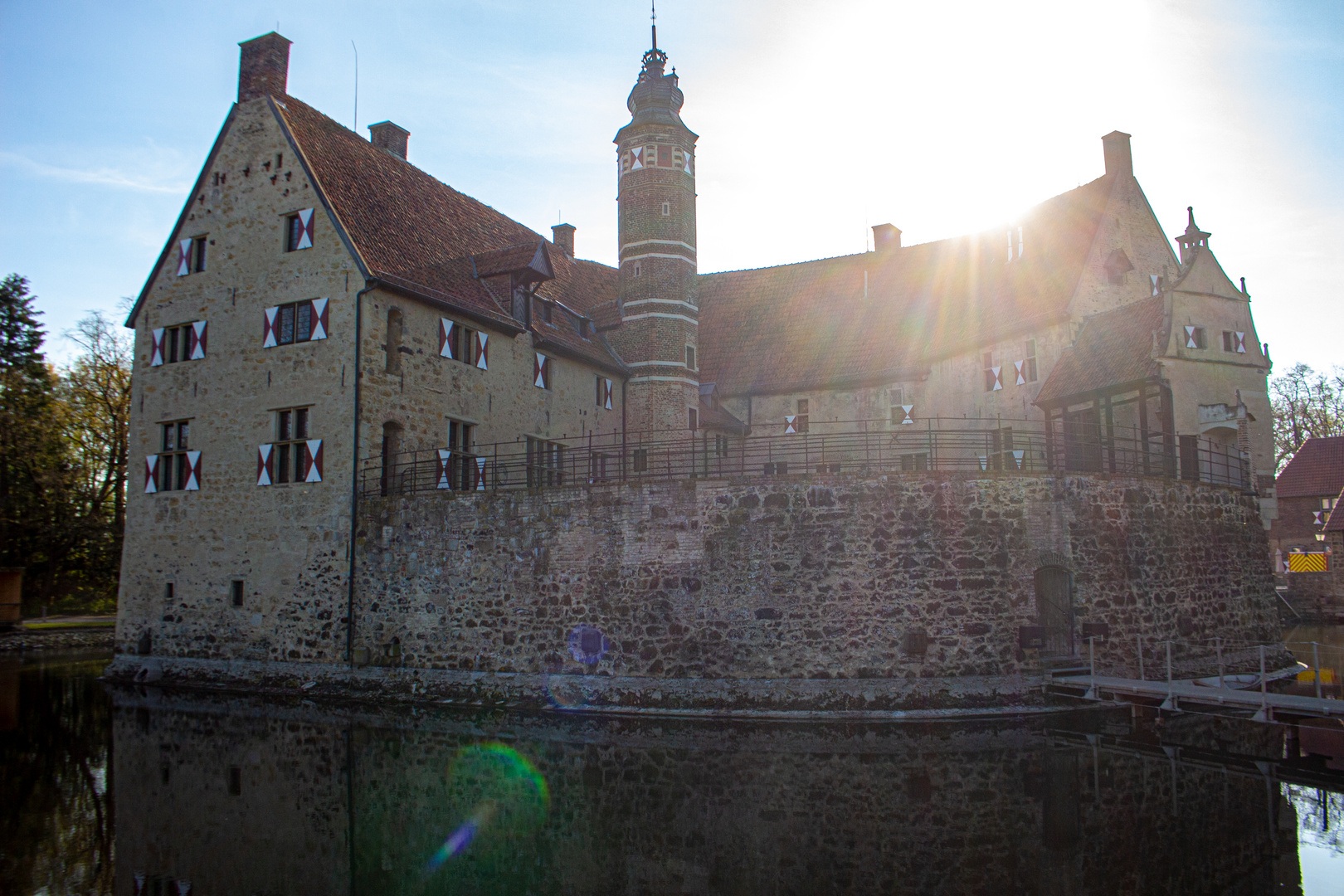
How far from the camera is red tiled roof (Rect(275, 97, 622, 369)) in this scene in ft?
69.1

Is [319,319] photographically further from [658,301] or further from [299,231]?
[658,301]

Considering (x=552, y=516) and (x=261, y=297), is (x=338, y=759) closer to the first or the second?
(x=552, y=516)

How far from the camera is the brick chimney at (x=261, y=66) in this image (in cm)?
2272

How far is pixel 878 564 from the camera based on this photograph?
54.5ft

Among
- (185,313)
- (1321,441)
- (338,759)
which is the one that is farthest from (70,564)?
(1321,441)

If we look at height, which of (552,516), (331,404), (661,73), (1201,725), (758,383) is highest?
(661,73)

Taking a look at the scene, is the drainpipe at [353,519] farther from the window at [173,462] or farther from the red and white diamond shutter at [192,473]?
the window at [173,462]

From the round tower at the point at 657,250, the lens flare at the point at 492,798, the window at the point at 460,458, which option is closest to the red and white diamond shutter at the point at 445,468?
the window at the point at 460,458

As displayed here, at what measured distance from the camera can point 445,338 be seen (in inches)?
845

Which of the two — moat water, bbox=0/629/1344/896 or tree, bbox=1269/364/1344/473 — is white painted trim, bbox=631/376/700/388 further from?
tree, bbox=1269/364/1344/473

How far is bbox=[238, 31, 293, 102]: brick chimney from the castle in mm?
82

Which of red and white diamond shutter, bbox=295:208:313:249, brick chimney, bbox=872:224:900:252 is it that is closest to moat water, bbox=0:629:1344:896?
red and white diamond shutter, bbox=295:208:313:249

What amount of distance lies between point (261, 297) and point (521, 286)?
5977 mm

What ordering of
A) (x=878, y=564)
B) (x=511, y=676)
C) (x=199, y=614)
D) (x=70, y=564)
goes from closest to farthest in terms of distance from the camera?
1. (x=878, y=564)
2. (x=511, y=676)
3. (x=199, y=614)
4. (x=70, y=564)
